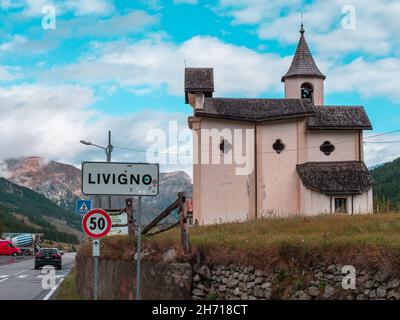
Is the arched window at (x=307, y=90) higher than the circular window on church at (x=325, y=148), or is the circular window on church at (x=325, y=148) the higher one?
the arched window at (x=307, y=90)

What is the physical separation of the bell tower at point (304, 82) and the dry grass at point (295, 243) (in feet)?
81.5

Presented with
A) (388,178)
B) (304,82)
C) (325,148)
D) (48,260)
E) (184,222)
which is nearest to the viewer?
(184,222)

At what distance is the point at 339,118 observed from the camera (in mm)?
38125

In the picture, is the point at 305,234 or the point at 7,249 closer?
the point at 305,234

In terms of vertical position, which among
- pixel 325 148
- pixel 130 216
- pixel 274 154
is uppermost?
pixel 325 148

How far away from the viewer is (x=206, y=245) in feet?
45.5

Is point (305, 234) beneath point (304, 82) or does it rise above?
beneath

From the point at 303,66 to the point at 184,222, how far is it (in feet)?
96.5

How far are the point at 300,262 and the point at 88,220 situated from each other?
4.54m

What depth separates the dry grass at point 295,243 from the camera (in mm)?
11383

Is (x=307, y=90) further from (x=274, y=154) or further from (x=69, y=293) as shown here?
(x=69, y=293)

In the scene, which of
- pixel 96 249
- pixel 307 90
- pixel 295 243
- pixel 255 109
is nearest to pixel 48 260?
pixel 255 109

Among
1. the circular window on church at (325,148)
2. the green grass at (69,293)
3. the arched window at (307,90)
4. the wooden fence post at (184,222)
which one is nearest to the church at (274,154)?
the circular window on church at (325,148)

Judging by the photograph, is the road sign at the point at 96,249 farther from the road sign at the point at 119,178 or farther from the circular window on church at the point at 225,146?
the circular window on church at the point at 225,146
